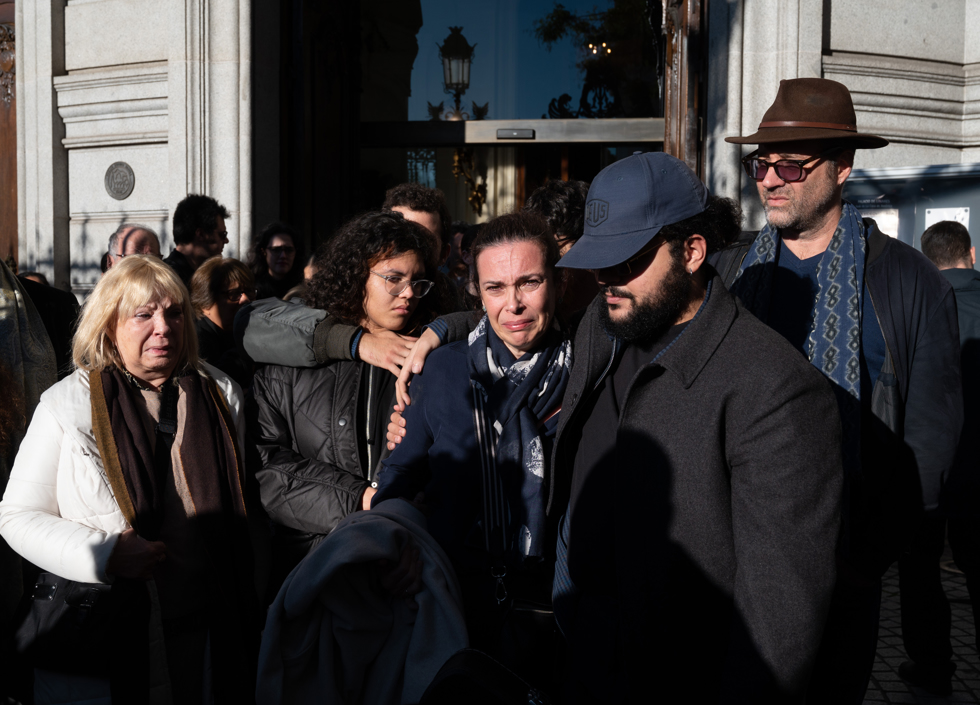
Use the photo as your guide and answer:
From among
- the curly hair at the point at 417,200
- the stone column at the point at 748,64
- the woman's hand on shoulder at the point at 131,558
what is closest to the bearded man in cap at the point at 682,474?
the woman's hand on shoulder at the point at 131,558

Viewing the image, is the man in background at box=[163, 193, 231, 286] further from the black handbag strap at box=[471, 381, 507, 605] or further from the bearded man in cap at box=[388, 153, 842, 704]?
the bearded man in cap at box=[388, 153, 842, 704]

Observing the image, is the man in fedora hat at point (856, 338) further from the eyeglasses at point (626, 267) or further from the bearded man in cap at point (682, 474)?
the eyeglasses at point (626, 267)

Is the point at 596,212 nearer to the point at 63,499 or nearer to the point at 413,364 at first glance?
the point at 413,364

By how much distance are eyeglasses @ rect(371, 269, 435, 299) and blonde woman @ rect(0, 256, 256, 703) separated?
736mm

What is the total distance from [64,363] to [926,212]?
5450mm

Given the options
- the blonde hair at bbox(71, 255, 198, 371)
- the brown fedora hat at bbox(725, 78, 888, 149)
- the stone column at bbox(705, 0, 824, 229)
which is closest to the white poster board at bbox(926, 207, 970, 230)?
the stone column at bbox(705, 0, 824, 229)

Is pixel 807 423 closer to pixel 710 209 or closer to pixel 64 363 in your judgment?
pixel 710 209

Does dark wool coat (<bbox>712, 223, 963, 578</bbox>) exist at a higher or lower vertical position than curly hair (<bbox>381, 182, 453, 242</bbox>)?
lower

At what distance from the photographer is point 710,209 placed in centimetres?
206

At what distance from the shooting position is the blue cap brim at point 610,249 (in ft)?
6.23

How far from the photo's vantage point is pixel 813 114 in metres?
2.66

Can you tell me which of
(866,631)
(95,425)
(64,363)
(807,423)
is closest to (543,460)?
(807,423)

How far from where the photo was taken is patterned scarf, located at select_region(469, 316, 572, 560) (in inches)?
89.7

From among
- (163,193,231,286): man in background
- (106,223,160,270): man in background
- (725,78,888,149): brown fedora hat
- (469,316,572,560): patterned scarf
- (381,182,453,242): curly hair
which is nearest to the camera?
(469,316,572,560): patterned scarf
